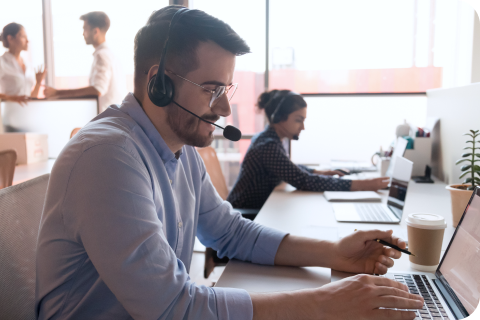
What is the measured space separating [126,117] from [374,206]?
3.78 feet

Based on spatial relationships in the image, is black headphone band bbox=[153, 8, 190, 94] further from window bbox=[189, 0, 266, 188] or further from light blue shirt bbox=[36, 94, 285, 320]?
window bbox=[189, 0, 266, 188]

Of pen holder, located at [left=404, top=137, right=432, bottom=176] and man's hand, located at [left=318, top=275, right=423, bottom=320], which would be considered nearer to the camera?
man's hand, located at [left=318, top=275, right=423, bottom=320]

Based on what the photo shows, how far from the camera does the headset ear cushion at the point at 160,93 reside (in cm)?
84

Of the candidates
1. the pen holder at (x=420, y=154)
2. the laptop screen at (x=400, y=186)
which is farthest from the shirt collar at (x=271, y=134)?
the pen holder at (x=420, y=154)

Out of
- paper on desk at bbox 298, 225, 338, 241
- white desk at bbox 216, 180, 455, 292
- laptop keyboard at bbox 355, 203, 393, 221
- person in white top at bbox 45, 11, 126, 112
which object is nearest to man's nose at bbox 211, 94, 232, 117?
white desk at bbox 216, 180, 455, 292

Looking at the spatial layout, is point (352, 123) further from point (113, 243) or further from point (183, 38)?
point (113, 243)

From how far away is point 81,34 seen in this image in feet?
12.2

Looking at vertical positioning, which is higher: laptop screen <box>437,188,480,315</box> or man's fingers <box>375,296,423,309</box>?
laptop screen <box>437,188,480,315</box>

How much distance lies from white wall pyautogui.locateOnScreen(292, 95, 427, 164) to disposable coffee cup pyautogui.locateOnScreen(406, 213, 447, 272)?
2321 millimetres

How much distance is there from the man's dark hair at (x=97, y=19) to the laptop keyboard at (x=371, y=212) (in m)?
2.42

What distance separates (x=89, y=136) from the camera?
0.71 m

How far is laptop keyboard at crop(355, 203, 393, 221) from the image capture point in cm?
141

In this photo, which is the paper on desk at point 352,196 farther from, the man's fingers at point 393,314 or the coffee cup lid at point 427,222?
the man's fingers at point 393,314

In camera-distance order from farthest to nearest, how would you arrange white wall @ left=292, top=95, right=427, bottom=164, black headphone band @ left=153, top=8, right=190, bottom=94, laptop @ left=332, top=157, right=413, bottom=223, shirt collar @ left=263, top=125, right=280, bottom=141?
white wall @ left=292, top=95, right=427, bottom=164 → shirt collar @ left=263, top=125, right=280, bottom=141 → laptop @ left=332, top=157, right=413, bottom=223 → black headphone band @ left=153, top=8, right=190, bottom=94
